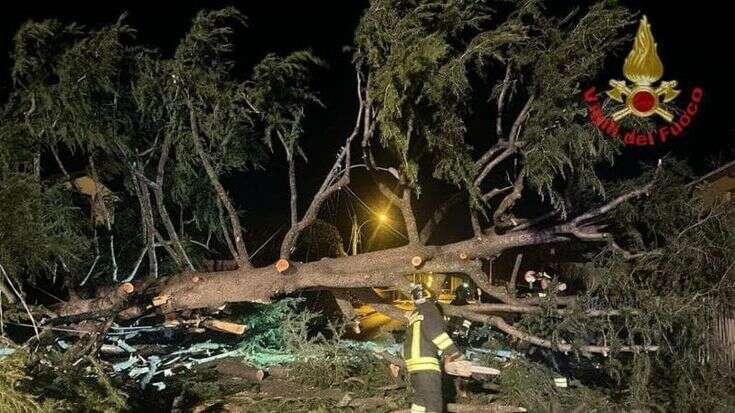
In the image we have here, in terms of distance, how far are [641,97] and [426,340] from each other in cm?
360

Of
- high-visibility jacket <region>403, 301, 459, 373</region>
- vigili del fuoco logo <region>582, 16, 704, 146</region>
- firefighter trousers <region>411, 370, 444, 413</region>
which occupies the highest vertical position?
vigili del fuoco logo <region>582, 16, 704, 146</region>

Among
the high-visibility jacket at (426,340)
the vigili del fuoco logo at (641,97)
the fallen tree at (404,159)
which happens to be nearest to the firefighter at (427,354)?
the high-visibility jacket at (426,340)

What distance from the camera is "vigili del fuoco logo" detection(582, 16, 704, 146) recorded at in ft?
17.3

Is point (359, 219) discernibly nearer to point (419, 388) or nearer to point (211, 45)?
point (211, 45)

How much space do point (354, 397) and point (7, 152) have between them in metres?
4.53

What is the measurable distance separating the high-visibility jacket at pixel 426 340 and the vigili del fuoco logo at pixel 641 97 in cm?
245

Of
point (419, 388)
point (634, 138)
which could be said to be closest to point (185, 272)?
point (419, 388)

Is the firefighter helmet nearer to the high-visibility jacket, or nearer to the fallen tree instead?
the high-visibility jacket

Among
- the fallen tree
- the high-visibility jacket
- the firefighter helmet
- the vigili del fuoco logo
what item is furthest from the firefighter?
the vigili del fuoco logo

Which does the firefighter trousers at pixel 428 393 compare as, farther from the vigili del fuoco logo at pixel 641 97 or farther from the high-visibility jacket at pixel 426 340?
the vigili del fuoco logo at pixel 641 97

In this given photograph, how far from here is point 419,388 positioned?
16.0 feet

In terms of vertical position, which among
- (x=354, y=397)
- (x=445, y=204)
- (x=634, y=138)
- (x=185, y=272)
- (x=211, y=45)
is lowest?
(x=354, y=397)

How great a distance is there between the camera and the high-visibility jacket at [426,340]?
484 centimetres

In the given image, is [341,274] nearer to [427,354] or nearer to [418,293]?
[418,293]
